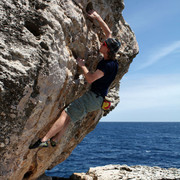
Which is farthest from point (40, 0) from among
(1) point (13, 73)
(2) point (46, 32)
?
(1) point (13, 73)

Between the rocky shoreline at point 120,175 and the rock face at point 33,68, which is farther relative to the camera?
the rocky shoreline at point 120,175

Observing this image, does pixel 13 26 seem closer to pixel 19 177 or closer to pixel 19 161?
pixel 19 161

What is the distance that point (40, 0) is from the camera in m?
6.20

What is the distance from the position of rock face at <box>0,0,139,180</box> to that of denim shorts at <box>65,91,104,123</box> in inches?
19.1

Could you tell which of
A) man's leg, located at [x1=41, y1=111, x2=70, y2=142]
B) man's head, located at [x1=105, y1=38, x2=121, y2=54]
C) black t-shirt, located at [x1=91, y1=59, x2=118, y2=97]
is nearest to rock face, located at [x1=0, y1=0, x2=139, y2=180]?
man's leg, located at [x1=41, y1=111, x2=70, y2=142]

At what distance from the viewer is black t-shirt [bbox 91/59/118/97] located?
22.5 feet

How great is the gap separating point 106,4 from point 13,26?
470 cm

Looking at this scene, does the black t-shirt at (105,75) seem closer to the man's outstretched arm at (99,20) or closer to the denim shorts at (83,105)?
the denim shorts at (83,105)

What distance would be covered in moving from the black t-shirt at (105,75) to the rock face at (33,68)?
91 centimetres

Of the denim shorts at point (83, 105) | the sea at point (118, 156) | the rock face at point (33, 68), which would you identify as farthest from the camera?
the sea at point (118, 156)

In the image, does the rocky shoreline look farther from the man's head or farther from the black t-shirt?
the man's head

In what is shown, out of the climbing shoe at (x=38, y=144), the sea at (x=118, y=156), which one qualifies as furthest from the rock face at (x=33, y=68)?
the sea at (x=118, y=156)

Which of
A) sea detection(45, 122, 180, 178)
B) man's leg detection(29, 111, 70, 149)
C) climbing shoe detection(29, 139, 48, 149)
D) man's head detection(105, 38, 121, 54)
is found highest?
man's head detection(105, 38, 121, 54)

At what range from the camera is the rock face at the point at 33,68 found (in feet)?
17.8
